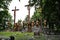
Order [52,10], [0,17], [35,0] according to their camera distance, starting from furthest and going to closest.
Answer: [0,17] < [52,10] < [35,0]

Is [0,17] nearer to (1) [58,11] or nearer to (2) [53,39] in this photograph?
(1) [58,11]

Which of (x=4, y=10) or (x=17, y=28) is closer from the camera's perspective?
(x=17, y=28)

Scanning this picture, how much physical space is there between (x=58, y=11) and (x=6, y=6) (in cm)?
2710

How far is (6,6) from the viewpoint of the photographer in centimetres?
4222

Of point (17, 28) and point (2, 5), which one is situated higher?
point (2, 5)

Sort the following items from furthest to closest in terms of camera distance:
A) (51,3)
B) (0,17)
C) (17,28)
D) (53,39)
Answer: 1. (0,17)
2. (17,28)
3. (51,3)
4. (53,39)

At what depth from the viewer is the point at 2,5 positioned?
42219mm

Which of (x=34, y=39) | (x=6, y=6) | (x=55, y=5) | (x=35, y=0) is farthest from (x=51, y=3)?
(x=6, y=6)

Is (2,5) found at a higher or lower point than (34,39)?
higher

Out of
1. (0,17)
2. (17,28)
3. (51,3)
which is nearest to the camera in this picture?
(51,3)

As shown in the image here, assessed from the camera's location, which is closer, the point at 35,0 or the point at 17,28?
the point at 35,0

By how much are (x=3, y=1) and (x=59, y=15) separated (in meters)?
27.0

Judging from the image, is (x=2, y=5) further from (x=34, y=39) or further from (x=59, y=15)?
(x=34, y=39)

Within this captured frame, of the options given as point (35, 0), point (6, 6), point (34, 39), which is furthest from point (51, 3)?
point (6, 6)
